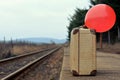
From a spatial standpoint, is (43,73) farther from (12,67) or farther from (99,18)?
(12,67)

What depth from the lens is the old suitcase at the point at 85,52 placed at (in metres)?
14.5

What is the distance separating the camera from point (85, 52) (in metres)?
14.5

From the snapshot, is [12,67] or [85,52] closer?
[85,52]

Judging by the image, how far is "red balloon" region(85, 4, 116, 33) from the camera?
54.6ft

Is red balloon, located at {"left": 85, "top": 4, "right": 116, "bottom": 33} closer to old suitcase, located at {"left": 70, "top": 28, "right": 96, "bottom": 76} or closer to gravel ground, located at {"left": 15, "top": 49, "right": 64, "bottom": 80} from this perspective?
old suitcase, located at {"left": 70, "top": 28, "right": 96, "bottom": 76}

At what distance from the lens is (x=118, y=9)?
54250mm

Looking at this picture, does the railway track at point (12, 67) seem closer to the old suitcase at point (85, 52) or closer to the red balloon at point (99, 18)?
the old suitcase at point (85, 52)

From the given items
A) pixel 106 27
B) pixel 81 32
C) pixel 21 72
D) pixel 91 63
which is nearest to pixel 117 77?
pixel 91 63

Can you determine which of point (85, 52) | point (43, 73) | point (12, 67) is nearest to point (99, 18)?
point (85, 52)

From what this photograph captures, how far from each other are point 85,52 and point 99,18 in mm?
3575

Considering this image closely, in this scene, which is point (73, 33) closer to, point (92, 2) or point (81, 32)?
point (81, 32)

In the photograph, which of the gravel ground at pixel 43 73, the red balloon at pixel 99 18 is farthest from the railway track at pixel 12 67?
the red balloon at pixel 99 18

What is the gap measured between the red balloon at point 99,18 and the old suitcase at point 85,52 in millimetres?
2029

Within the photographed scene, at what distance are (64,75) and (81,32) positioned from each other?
1589 millimetres
